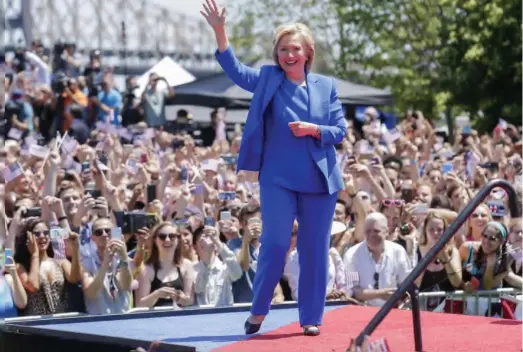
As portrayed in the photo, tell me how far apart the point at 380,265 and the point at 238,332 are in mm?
2575

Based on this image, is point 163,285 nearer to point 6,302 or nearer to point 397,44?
point 6,302

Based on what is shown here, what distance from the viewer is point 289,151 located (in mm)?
7938

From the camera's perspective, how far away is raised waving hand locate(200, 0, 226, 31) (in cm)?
792

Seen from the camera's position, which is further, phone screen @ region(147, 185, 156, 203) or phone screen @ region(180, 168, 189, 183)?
phone screen @ region(180, 168, 189, 183)

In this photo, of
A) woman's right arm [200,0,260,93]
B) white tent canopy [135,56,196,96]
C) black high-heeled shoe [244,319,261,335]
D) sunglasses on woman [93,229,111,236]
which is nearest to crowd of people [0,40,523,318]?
sunglasses on woman [93,229,111,236]

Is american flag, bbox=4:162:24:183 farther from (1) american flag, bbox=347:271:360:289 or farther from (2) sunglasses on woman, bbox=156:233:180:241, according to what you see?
(1) american flag, bbox=347:271:360:289

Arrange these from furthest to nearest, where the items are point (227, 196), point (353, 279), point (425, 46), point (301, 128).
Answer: point (425, 46) < point (227, 196) < point (353, 279) < point (301, 128)

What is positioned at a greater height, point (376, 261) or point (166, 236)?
point (166, 236)

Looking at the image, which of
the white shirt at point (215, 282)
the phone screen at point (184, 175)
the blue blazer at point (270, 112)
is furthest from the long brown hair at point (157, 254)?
the phone screen at point (184, 175)

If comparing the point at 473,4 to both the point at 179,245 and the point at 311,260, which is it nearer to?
the point at 179,245

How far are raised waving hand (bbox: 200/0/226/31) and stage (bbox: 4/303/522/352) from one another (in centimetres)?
172

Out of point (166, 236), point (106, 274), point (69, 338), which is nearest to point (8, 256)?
point (106, 274)

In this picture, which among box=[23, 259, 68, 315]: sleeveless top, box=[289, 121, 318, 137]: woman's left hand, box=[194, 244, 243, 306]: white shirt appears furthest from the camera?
box=[194, 244, 243, 306]: white shirt

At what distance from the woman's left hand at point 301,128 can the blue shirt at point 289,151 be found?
0.36 ft
